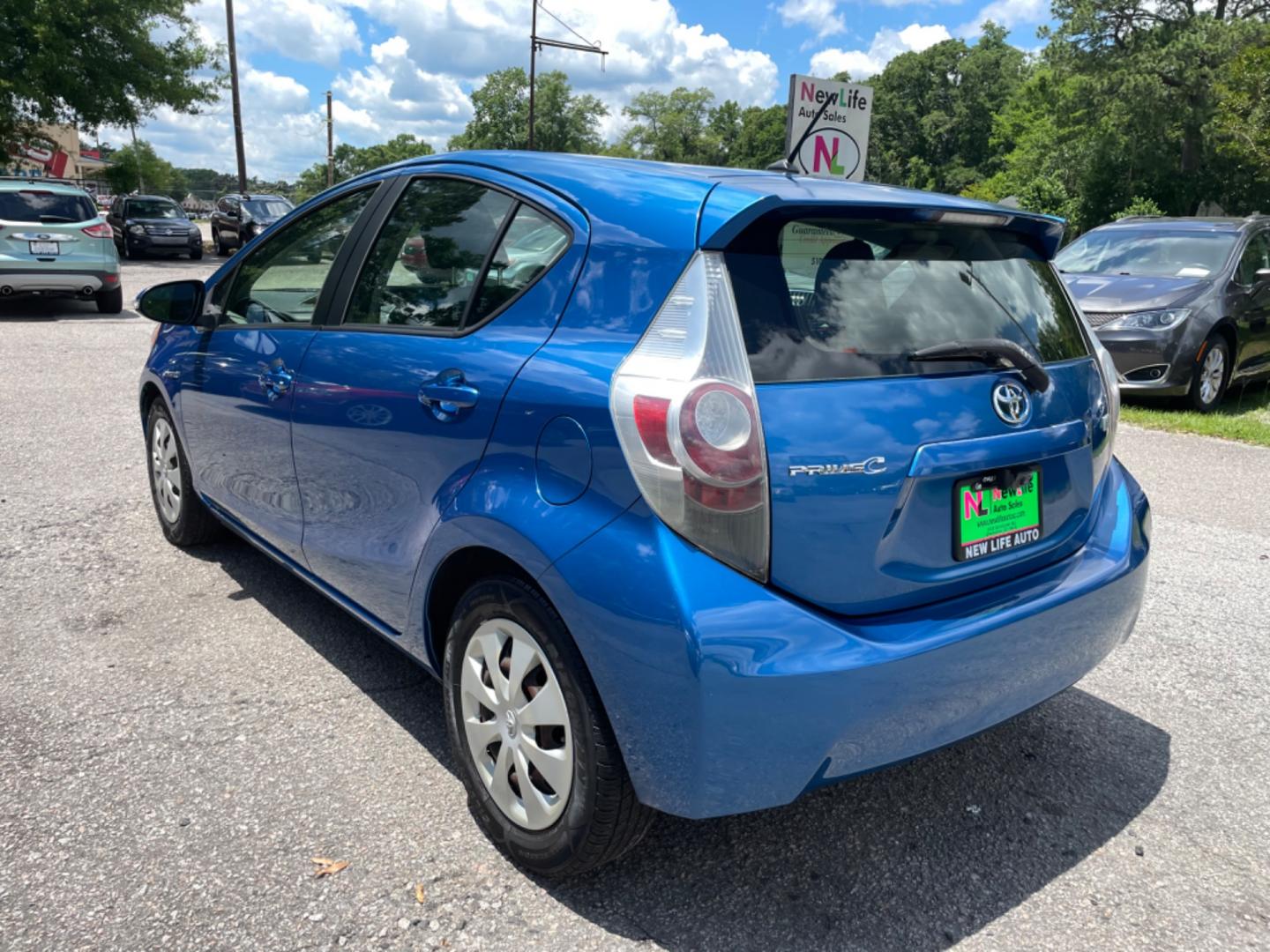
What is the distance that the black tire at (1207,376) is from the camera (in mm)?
8891

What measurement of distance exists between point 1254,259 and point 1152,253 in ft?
3.15

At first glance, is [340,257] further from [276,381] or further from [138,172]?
[138,172]

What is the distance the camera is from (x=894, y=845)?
2631 millimetres

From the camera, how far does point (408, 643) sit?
9.32ft

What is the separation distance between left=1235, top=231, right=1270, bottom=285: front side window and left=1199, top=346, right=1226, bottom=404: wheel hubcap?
80 cm

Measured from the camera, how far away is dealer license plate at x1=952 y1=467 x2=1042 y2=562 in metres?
2.26

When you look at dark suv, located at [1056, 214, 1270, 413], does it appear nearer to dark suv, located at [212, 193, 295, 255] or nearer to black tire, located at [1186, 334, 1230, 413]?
black tire, located at [1186, 334, 1230, 413]

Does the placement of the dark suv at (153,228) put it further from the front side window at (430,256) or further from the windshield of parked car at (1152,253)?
the front side window at (430,256)

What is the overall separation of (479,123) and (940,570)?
294 ft

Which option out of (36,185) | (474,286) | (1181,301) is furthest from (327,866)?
(36,185)

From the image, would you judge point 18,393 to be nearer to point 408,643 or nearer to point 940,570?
point 408,643

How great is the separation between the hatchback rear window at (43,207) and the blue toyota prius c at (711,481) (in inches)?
501

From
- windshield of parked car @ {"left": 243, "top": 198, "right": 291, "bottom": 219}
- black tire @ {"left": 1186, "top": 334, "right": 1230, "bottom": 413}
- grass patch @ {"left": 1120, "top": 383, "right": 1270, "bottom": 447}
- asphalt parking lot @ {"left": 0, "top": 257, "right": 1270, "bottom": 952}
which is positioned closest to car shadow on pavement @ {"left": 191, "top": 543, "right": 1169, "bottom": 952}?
asphalt parking lot @ {"left": 0, "top": 257, "right": 1270, "bottom": 952}

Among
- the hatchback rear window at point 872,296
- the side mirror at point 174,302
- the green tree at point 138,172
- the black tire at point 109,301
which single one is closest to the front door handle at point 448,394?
the hatchback rear window at point 872,296
